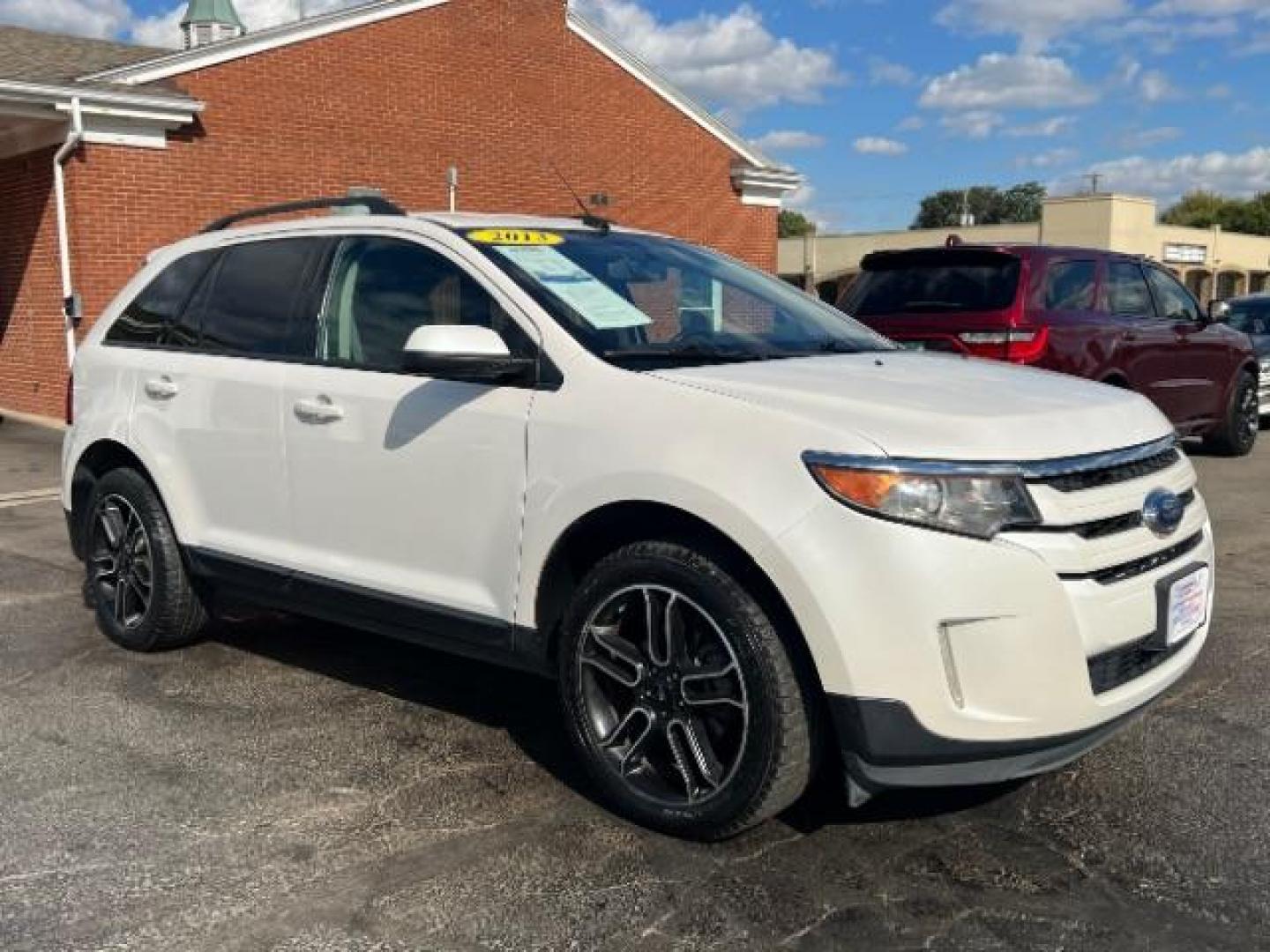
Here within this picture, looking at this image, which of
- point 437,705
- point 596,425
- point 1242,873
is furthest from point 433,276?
point 1242,873

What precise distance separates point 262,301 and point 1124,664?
3.31 m

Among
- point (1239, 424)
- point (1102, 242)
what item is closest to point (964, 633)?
point (1239, 424)

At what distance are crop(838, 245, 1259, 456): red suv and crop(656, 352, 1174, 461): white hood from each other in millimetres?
4301

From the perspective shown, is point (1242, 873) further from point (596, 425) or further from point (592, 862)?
point (596, 425)

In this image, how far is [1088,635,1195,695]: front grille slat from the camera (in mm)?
3107

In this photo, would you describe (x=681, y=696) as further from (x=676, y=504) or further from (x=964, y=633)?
(x=964, y=633)

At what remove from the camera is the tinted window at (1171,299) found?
389 inches

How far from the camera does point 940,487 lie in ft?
9.86

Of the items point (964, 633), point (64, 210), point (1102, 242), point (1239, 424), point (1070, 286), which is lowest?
point (1239, 424)

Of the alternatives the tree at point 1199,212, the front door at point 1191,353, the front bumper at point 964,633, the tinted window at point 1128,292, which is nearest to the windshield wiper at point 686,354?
the front bumper at point 964,633

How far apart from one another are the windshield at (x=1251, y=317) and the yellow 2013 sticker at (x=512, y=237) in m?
11.9

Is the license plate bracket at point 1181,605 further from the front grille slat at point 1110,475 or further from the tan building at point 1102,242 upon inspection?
the tan building at point 1102,242

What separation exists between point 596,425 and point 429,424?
689 millimetres

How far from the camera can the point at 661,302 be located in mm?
4109
